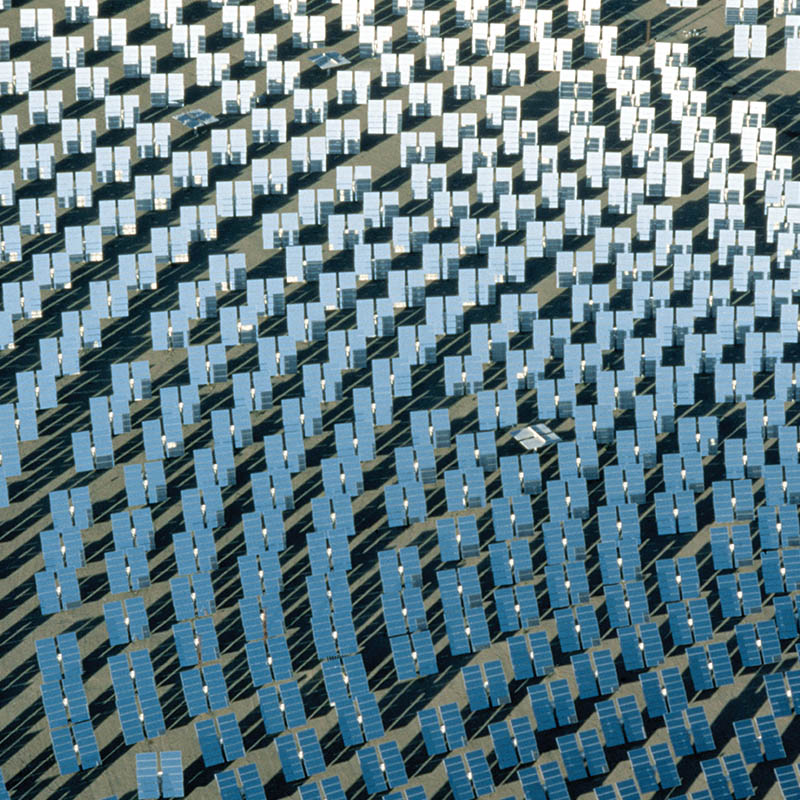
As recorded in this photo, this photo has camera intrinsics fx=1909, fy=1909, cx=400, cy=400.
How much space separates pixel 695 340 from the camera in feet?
257

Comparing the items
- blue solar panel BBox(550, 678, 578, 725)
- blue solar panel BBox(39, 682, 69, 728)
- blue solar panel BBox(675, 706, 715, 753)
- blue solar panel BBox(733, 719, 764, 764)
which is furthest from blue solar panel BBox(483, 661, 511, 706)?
blue solar panel BBox(39, 682, 69, 728)

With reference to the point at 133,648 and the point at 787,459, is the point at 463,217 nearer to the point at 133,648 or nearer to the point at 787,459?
the point at 787,459

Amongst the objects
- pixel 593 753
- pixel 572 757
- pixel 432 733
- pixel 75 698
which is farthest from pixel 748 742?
pixel 75 698

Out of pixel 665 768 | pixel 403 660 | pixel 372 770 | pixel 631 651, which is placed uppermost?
pixel 403 660

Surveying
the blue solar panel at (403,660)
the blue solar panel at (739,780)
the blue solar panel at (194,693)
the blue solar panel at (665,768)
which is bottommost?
the blue solar panel at (739,780)

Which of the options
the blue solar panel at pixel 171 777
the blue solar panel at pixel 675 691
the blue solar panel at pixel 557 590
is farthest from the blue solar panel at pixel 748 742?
the blue solar panel at pixel 171 777

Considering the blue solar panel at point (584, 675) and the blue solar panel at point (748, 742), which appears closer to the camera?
the blue solar panel at point (748, 742)

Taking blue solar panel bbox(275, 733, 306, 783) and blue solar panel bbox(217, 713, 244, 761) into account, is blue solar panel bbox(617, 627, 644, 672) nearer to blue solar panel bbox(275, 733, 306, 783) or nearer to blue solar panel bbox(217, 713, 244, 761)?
blue solar panel bbox(275, 733, 306, 783)

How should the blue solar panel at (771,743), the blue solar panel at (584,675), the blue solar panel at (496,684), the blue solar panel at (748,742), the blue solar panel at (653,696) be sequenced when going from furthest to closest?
the blue solar panel at (584,675)
the blue solar panel at (653,696)
the blue solar panel at (496,684)
the blue solar panel at (771,743)
the blue solar panel at (748,742)

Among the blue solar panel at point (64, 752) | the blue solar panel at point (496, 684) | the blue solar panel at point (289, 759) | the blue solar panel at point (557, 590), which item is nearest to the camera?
the blue solar panel at point (64, 752)

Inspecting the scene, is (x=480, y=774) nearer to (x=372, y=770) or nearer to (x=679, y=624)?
(x=372, y=770)

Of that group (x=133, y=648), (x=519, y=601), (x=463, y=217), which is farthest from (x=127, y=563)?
(x=463, y=217)

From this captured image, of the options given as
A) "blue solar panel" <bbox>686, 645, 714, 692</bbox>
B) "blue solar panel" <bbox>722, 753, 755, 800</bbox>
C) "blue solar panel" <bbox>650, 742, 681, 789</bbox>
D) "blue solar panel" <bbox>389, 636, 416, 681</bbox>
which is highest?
"blue solar panel" <bbox>389, 636, 416, 681</bbox>

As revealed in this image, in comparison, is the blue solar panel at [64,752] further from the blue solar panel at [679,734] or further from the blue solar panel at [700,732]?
the blue solar panel at [700,732]
